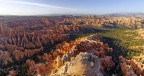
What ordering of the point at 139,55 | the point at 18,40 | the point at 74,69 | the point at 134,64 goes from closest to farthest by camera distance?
the point at 74,69 < the point at 134,64 < the point at 139,55 < the point at 18,40

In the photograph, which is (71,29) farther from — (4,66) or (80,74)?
(80,74)

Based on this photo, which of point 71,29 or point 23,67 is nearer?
point 23,67

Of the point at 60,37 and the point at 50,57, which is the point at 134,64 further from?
the point at 60,37

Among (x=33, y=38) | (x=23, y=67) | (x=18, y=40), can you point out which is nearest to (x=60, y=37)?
(x=33, y=38)

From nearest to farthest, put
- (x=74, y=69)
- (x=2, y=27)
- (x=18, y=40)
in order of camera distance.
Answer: (x=74, y=69) → (x=18, y=40) → (x=2, y=27)

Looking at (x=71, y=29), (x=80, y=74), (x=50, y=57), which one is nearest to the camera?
(x=80, y=74)

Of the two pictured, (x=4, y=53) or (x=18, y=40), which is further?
(x=18, y=40)

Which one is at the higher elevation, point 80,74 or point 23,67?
point 80,74

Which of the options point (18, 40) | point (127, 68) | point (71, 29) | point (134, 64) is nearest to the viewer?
point (127, 68)

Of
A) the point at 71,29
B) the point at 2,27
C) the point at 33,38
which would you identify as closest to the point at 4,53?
the point at 33,38
